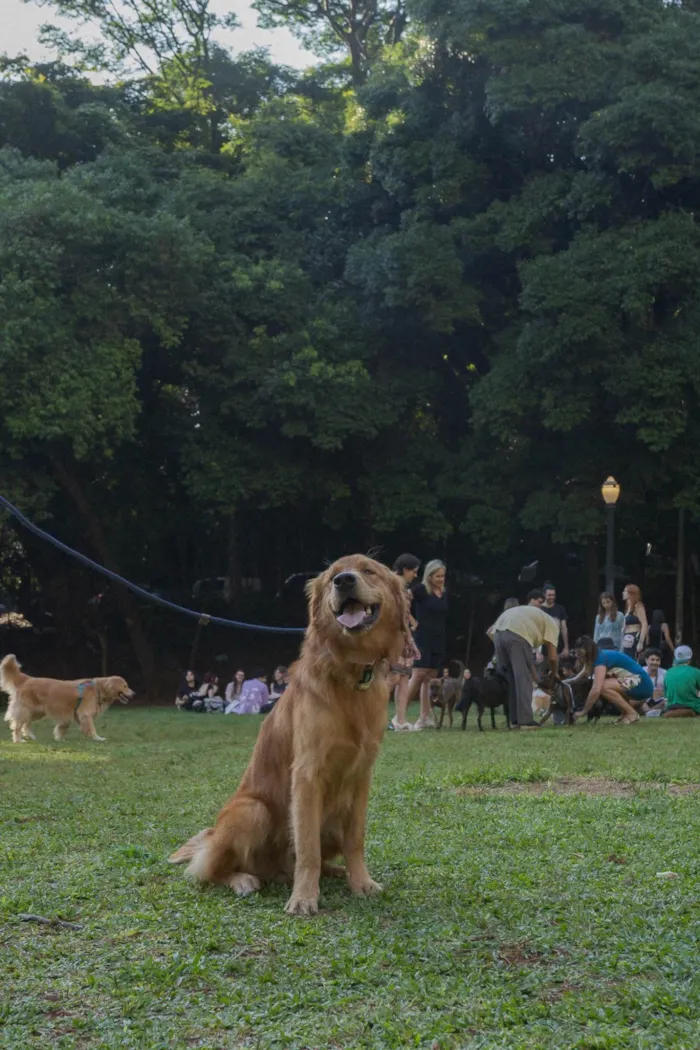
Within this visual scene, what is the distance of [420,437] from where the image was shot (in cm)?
2936

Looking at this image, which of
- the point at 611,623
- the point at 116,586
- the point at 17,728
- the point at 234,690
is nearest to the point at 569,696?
the point at 611,623

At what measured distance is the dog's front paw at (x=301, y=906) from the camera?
473 centimetres

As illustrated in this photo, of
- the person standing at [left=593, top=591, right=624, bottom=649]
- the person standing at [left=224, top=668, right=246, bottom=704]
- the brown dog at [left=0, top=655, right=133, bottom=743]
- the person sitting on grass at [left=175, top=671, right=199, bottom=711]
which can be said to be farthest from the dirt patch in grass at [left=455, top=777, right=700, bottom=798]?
the person sitting on grass at [left=175, top=671, right=199, bottom=711]

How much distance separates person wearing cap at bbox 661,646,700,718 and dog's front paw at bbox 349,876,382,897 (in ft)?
40.5

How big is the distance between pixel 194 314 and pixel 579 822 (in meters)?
22.4

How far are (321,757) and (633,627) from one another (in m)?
14.0

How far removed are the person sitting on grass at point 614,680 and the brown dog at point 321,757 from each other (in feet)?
35.0

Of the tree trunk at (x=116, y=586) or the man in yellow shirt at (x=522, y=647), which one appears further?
the tree trunk at (x=116, y=586)

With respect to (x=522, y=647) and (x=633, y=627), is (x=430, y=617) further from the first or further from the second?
(x=633, y=627)

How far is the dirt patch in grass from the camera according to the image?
8258 millimetres

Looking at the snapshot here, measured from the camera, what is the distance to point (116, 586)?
3136 centimetres

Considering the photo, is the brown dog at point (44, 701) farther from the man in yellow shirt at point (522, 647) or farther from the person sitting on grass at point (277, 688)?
the man in yellow shirt at point (522, 647)

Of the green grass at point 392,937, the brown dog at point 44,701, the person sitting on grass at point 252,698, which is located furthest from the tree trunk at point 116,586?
the green grass at point 392,937

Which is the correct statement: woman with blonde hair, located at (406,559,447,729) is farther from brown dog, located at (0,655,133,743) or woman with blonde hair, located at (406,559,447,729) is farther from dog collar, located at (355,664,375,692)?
dog collar, located at (355,664,375,692)
